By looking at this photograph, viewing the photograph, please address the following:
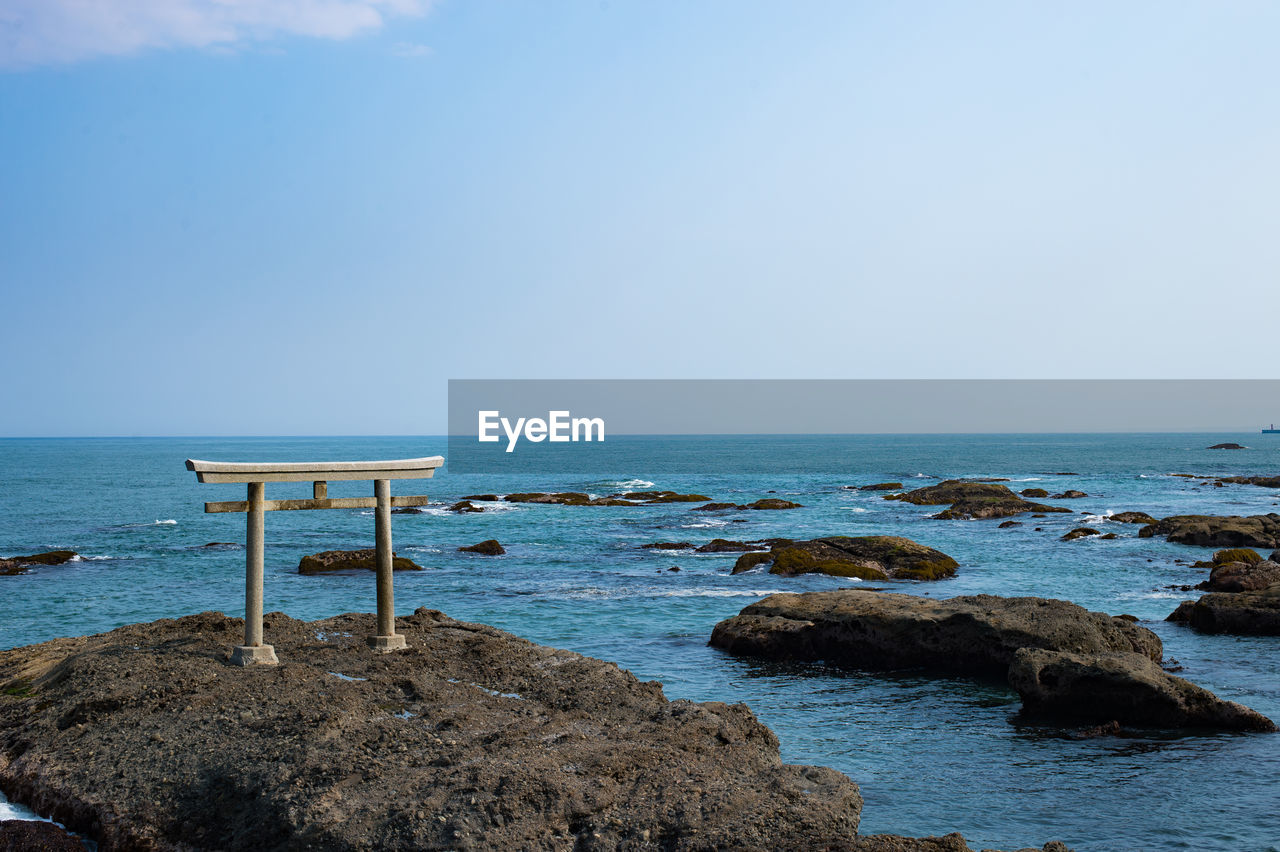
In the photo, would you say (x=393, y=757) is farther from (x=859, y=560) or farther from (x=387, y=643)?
(x=859, y=560)

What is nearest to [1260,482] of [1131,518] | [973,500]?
[973,500]

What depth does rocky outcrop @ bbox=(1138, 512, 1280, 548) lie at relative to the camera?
37.4 m

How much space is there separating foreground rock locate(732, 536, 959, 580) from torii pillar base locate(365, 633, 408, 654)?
62.2ft

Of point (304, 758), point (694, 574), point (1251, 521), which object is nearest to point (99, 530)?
point (694, 574)

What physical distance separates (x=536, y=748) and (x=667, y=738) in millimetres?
1458

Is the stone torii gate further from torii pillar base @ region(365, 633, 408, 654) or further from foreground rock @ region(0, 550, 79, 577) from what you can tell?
foreground rock @ region(0, 550, 79, 577)

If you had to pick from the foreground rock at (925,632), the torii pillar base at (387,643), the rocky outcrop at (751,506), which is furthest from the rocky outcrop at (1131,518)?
the torii pillar base at (387,643)

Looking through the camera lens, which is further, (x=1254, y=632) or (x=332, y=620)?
(x=1254, y=632)

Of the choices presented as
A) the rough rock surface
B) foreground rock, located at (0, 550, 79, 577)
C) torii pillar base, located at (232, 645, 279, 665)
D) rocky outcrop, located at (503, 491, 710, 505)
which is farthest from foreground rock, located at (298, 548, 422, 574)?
rocky outcrop, located at (503, 491, 710, 505)

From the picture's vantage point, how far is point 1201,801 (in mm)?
11062

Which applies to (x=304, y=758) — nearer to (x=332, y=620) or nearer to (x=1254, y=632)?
(x=332, y=620)

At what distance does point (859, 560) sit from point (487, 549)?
49.3 ft

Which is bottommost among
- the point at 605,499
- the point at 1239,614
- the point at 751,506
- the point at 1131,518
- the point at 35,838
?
the point at 605,499

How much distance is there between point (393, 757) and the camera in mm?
9398
